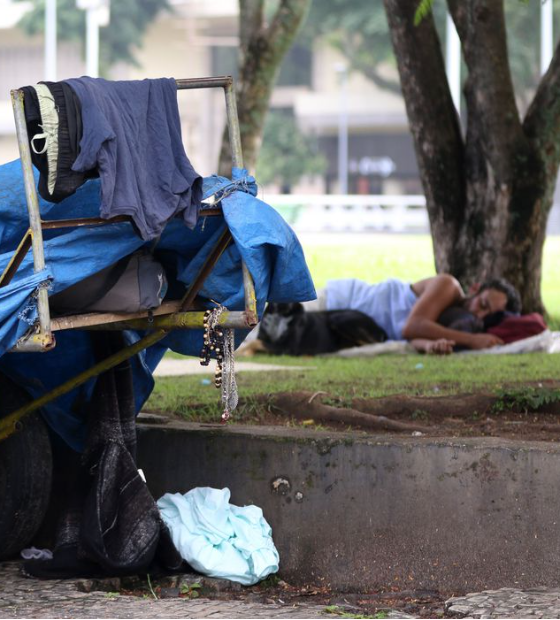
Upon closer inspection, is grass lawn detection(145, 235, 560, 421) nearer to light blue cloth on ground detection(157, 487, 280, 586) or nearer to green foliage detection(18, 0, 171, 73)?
light blue cloth on ground detection(157, 487, 280, 586)

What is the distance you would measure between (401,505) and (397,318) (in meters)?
4.38

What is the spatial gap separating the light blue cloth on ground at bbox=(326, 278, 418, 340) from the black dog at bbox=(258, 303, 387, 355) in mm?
142

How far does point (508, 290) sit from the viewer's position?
820 cm

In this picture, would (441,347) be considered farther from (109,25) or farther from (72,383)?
(109,25)

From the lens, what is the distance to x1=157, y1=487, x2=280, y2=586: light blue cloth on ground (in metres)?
4.17

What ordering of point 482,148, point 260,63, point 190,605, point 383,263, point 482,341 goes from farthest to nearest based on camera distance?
A: point 383,263 < point 260,63 < point 482,148 < point 482,341 < point 190,605

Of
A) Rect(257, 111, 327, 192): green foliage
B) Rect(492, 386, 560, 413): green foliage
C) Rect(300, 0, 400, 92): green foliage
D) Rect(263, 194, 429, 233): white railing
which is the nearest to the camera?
Rect(492, 386, 560, 413): green foliage

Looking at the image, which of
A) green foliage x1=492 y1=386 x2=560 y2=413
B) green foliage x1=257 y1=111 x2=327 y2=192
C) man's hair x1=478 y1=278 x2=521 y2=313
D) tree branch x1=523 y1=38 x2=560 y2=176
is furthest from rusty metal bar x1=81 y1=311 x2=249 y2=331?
green foliage x1=257 y1=111 x2=327 y2=192

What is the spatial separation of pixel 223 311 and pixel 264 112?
7271 mm

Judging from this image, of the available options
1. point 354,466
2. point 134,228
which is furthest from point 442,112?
point 134,228

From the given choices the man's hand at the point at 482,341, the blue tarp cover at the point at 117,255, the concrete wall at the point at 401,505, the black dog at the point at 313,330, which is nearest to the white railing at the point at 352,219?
the black dog at the point at 313,330

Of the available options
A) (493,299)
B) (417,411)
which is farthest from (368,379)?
(493,299)

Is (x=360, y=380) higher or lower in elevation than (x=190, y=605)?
higher

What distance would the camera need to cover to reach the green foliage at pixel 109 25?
4403cm
